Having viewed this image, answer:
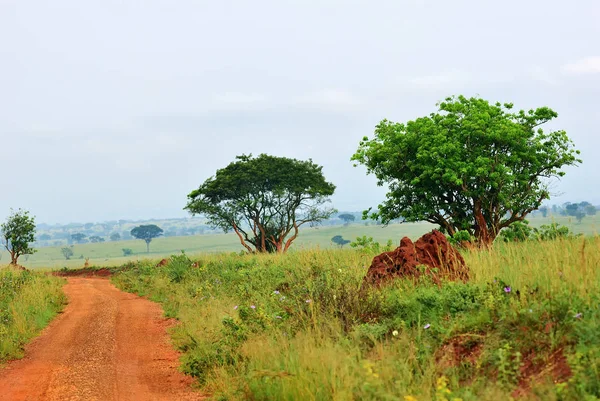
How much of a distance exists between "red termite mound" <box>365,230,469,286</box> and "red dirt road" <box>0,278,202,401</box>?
4122 mm

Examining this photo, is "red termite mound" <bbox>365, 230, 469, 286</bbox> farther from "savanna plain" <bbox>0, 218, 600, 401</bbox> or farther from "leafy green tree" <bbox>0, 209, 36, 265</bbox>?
"leafy green tree" <bbox>0, 209, 36, 265</bbox>

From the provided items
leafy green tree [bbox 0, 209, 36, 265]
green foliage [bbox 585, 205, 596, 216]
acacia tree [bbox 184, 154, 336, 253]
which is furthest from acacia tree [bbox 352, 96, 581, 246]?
green foliage [bbox 585, 205, 596, 216]

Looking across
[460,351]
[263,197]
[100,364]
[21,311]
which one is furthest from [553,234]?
[263,197]

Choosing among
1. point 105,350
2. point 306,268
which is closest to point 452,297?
point 306,268

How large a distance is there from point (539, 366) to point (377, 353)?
6.07 feet

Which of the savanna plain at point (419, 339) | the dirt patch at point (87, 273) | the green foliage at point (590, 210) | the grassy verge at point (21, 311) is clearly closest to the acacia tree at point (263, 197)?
the dirt patch at point (87, 273)

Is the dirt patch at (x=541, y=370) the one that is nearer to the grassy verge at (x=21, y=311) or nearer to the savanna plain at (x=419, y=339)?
the savanna plain at (x=419, y=339)

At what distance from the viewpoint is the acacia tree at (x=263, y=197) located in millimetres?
47375

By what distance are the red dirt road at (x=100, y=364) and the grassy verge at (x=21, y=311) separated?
1.06ft

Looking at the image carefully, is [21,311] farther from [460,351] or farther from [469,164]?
[469,164]

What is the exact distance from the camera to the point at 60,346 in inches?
449

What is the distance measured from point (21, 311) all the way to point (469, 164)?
22111 mm

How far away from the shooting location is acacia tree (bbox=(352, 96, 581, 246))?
28.5 m

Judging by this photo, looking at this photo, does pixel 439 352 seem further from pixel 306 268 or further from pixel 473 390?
pixel 306 268
